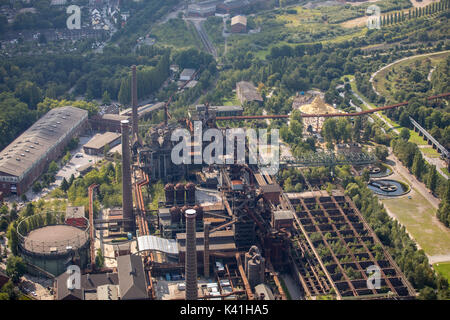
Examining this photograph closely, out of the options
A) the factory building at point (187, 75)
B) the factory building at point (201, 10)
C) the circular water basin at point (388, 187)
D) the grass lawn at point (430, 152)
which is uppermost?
the factory building at point (201, 10)

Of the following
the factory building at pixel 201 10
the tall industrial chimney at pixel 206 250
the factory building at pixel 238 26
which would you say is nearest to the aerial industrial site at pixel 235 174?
the tall industrial chimney at pixel 206 250

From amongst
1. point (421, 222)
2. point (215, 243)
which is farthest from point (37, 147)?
point (421, 222)

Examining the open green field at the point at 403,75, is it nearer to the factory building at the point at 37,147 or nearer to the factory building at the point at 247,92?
the factory building at the point at 247,92

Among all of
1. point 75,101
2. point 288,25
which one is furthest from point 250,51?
point 75,101

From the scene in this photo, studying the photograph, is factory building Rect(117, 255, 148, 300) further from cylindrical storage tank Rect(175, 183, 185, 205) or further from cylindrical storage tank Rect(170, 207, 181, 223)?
cylindrical storage tank Rect(175, 183, 185, 205)

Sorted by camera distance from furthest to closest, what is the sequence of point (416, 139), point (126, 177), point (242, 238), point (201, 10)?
point (201, 10)
point (416, 139)
point (126, 177)
point (242, 238)

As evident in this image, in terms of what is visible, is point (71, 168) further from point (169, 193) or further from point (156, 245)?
point (156, 245)
